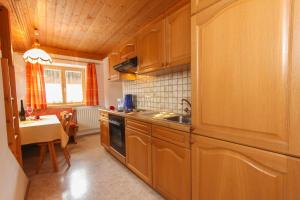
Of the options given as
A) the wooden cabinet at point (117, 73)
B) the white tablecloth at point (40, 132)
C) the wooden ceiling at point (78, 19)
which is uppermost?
the wooden ceiling at point (78, 19)

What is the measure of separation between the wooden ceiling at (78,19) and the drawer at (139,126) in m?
1.56

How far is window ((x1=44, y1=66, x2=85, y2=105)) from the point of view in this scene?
406 centimetres

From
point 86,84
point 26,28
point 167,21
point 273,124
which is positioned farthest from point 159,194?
point 86,84

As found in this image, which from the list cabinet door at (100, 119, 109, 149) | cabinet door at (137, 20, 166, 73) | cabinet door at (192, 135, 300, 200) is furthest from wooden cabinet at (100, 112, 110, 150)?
cabinet door at (192, 135, 300, 200)

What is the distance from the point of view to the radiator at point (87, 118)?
13.9 feet

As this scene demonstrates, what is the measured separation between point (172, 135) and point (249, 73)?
0.85 metres

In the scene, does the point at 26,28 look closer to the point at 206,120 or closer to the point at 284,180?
the point at 206,120

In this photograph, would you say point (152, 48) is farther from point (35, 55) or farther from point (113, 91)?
point (113, 91)

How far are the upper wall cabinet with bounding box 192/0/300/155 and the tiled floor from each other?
51.2 inches

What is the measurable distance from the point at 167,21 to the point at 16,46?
3489 millimetres

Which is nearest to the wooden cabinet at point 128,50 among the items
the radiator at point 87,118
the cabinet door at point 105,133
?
the cabinet door at point 105,133

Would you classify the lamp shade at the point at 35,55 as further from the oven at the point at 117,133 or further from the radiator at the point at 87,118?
the radiator at the point at 87,118

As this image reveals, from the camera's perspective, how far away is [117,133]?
8.34ft

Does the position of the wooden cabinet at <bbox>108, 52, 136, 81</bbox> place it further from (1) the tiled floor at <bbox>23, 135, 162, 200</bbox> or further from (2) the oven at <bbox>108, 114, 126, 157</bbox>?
(1) the tiled floor at <bbox>23, 135, 162, 200</bbox>
